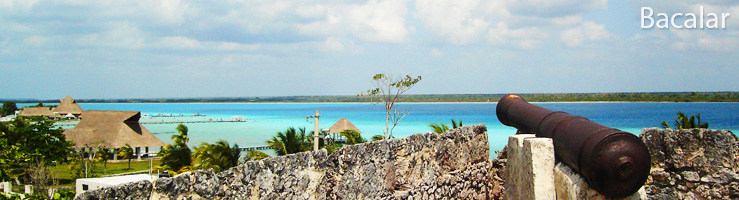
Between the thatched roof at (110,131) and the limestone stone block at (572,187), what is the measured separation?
2955 cm

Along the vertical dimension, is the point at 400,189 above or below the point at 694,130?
below

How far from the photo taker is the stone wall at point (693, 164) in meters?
4.91

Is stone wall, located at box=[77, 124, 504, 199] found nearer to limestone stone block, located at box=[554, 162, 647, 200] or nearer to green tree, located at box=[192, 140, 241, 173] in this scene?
limestone stone block, located at box=[554, 162, 647, 200]

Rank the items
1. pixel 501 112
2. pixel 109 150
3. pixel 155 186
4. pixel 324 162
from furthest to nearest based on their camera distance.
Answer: pixel 109 150
pixel 501 112
pixel 324 162
pixel 155 186

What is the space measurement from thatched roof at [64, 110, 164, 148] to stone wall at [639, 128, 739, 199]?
96.6 ft

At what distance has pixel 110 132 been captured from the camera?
1240 inches

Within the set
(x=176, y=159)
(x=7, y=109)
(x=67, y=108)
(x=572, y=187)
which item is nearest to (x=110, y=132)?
(x=176, y=159)

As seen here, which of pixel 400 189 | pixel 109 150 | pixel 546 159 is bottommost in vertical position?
pixel 109 150

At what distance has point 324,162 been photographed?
12.6 ft

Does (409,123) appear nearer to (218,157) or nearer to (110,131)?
(110,131)

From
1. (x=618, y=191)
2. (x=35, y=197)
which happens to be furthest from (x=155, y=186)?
(x=618, y=191)

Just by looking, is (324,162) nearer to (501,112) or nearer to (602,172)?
(602,172)

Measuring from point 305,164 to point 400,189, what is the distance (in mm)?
1278

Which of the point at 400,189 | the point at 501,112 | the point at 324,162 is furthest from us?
the point at 501,112
